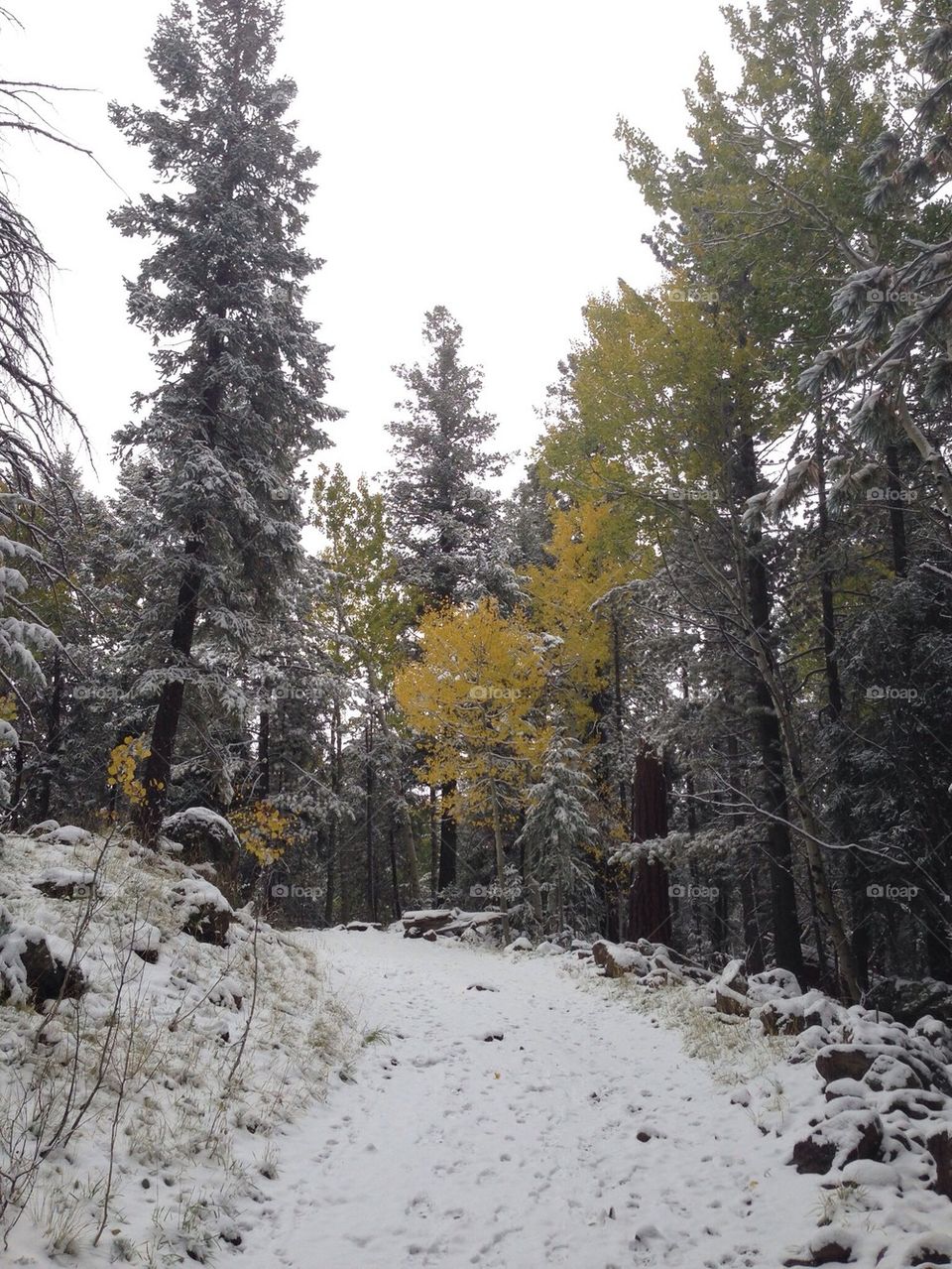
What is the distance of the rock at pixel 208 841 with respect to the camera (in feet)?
34.6

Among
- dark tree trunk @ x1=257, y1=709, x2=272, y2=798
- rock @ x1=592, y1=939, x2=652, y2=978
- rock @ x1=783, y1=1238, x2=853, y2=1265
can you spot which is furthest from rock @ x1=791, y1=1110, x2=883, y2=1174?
dark tree trunk @ x1=257, y1=709, x2=272, y2=798

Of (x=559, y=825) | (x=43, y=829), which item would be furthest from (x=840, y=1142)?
(x=559, y=825)

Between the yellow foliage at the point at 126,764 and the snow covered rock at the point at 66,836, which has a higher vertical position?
the yellow foliage at the point at 126,764

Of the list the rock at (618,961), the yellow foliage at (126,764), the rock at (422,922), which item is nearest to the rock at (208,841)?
the yellow foliage at (126,764)

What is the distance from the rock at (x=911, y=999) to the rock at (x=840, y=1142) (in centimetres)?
378

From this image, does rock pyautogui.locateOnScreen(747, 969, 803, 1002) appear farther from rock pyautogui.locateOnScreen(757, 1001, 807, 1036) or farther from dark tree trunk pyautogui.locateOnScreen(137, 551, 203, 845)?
dark tree trunk pyautogui.locateOnScreen(137, 551, 203, 845)

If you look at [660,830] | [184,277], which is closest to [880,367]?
[660,830]

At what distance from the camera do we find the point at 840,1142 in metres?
4.58

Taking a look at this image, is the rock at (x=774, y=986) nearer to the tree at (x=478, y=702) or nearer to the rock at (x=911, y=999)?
the rock at (x=911, y=999)

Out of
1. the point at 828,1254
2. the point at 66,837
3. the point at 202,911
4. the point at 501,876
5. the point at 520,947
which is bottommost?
the point at 520,947

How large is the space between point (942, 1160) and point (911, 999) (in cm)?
595

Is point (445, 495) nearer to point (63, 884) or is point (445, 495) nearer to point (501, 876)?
point (501, 876)

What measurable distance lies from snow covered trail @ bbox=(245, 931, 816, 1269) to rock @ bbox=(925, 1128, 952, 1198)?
0.70 metres

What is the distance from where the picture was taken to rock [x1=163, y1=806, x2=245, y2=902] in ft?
34.6
